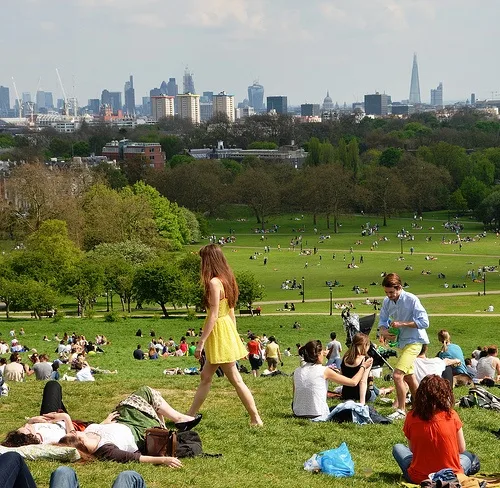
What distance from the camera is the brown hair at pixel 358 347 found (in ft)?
42.0

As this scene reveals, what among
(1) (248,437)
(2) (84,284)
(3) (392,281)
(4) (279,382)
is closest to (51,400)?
(1) (248,437)

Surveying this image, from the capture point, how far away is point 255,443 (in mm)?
10977

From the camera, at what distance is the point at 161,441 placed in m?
9.96

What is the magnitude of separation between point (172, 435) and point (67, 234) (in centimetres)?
5094

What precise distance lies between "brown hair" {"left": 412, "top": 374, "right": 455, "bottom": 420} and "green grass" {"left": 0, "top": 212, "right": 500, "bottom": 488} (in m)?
0.88

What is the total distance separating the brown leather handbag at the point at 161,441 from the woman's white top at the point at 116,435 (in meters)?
0.20

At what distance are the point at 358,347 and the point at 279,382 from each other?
103 inches

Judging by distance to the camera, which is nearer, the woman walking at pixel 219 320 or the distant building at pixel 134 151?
the woman walking at pixel 219 320

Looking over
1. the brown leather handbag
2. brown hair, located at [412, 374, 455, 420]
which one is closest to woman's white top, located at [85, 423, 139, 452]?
the brown leather handbag

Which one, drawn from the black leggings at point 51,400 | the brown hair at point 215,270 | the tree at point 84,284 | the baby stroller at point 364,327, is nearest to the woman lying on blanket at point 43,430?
the black leggings at point 51,400

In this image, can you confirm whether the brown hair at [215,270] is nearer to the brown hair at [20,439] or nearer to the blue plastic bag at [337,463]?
the blue plastic bag at [337,463]

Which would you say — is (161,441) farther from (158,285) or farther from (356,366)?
(158,285)

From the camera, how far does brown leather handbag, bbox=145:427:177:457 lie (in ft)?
32.6

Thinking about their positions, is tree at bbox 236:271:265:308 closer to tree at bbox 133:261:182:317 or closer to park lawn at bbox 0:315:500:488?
tree at bbox 133:261:182:317
